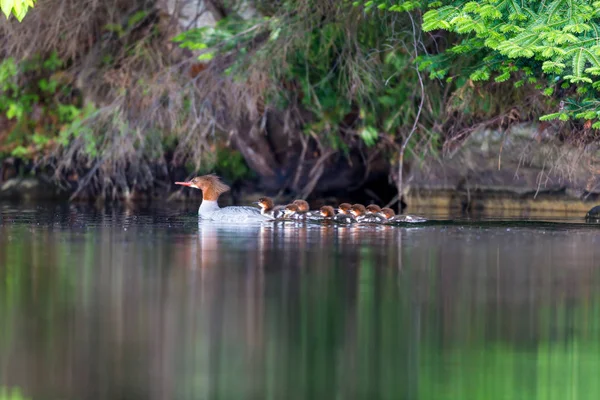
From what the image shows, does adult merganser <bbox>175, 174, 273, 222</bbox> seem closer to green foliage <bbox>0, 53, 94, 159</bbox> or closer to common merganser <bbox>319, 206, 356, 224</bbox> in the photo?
common merganser <bbox>319, 206, 356, 224</bbox>

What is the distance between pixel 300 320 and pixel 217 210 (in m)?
7.55

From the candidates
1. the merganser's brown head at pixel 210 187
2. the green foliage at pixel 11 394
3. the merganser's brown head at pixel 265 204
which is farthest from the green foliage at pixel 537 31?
the green foliage at pixel 11 394

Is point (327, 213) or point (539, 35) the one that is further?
point (327, 213)

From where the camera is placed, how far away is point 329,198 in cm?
1833

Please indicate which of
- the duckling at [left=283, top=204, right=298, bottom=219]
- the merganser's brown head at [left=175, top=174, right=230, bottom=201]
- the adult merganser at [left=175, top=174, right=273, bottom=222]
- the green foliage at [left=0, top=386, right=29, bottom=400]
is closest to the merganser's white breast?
the adult merganser at [left=175, top=174, right=273, bottom=222]

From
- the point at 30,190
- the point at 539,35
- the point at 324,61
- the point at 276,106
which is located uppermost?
the point at 324,61

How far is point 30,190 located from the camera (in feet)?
63.0

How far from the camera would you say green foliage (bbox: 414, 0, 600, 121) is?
10102 mm

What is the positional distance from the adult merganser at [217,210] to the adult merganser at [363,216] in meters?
1.07

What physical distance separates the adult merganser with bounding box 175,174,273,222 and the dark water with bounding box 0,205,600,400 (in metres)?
2.66

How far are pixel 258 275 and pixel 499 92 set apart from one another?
23.1 ft

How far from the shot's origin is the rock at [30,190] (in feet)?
62.4

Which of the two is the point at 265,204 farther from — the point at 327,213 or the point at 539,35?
the point at 539,35

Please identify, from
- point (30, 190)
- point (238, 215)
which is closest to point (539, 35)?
point (238, 215)
